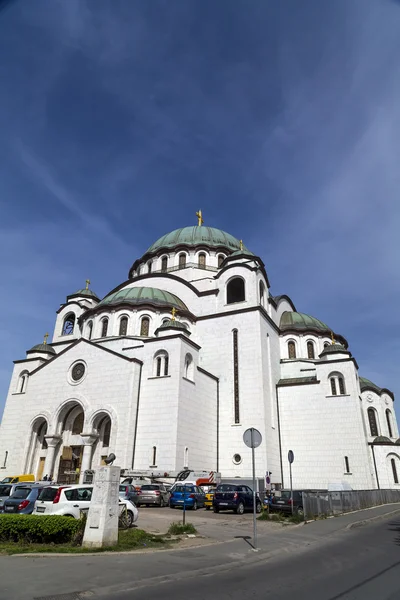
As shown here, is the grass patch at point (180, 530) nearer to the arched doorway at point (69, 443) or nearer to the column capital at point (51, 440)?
the arched doorway at point (69, 443)

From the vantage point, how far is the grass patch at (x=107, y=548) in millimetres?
8688

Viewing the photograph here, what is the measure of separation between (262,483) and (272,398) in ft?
20.6

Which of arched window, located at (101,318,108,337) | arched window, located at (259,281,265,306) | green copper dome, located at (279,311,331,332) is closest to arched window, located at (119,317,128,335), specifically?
arched window, located at (101,318,108,337)

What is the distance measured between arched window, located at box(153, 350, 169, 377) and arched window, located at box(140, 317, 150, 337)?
437 cm

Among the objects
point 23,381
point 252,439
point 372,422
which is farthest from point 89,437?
point 372,422

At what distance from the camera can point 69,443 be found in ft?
92.5

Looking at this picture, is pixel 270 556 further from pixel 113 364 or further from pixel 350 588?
pixel 113 364

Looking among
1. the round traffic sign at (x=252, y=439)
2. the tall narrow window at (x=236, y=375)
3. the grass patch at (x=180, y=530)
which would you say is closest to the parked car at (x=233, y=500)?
the grass patch at (x=180, y=530)

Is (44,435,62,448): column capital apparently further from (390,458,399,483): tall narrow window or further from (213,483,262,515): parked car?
(390,458,399,483): tall narrow window

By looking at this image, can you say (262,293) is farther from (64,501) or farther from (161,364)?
(64,501)

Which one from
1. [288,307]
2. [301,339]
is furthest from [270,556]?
[288,307]

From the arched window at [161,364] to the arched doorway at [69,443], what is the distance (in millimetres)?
6239

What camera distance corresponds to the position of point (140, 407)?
26438 mm

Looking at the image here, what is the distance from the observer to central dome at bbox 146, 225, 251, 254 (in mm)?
41812
